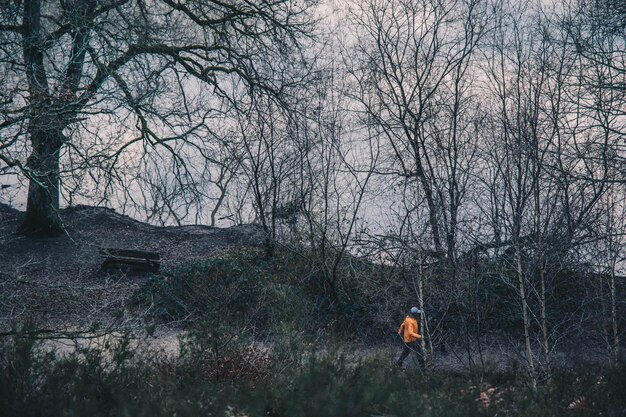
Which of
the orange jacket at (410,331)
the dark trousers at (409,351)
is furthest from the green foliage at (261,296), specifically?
the orange jacket at (410,331)

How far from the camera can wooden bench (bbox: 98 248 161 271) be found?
18922mm

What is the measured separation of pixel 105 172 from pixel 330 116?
7.76 meters

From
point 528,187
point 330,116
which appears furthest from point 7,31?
point 528,187

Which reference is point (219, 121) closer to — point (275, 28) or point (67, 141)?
point (275, 28)

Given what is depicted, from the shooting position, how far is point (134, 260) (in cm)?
1895

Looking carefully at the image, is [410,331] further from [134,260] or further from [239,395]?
[134,260]

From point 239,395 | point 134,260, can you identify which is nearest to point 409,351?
point 134,260

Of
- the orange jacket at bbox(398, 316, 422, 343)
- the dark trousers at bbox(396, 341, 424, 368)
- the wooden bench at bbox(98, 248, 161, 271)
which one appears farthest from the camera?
the wooden bench at bbox(98, 248, 161, 271)

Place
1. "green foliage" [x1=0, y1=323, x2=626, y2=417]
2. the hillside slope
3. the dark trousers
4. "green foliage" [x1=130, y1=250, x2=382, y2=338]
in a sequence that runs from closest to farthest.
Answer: "green foliage" [x1=0, y1=323, x2=626, y2=417] → the dark trousers → "green foliage" [x1=130, y1=250, x2=382, y2=338] → the hillside slope

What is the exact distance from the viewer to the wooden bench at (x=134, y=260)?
18922 mm

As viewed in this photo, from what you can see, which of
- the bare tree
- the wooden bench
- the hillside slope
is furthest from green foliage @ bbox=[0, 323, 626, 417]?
the wooden bench

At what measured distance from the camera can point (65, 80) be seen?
874cm

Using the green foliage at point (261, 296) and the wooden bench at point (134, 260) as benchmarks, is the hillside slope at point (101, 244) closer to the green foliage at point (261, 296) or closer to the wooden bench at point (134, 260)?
the wooden bench at point (134, 260)

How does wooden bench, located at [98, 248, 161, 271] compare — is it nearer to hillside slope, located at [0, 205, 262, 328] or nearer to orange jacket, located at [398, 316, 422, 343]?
hillside slope, located at [0, 205, 262, 328]
